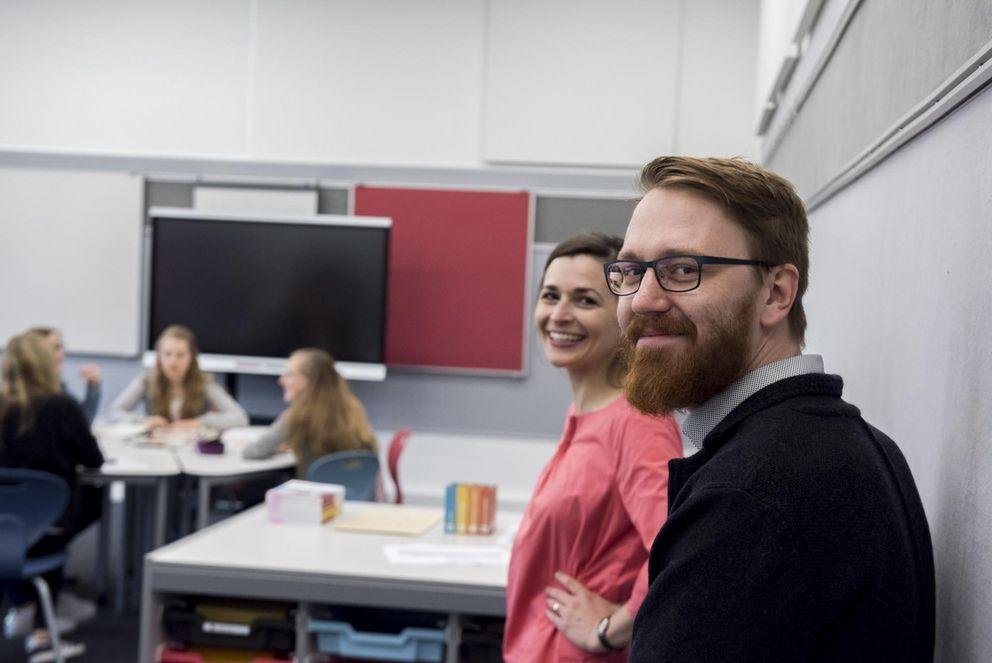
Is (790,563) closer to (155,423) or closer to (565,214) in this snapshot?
(155,423)

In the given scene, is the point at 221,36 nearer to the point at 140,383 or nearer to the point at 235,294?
the point at 235,294

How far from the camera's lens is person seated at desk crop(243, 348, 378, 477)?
14.9 feet

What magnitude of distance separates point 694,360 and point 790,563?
28 cm

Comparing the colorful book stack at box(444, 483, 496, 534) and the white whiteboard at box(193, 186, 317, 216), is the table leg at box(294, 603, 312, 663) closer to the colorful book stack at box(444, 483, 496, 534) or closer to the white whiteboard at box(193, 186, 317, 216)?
the colorful book stack at box(444, 483, 496, 534)

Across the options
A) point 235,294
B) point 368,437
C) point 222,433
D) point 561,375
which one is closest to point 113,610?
point 222,433

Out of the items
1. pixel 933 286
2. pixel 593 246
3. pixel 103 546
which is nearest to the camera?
pixel 933 286

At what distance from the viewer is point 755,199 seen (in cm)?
110

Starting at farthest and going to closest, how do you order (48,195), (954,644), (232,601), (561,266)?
(48,195), (232,601), (561,266), (954,644)

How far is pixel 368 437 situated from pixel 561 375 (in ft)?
6.78

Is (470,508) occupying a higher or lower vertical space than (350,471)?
higher

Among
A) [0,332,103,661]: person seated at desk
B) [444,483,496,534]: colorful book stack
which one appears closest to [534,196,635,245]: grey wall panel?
[0,332,103,661]: person seated at desk

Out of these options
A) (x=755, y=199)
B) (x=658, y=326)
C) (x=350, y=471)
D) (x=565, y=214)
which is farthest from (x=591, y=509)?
(x=565, y=214)

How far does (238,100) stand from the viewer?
6719mm

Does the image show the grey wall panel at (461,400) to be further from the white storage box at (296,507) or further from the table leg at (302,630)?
the table leg at (302,630)
